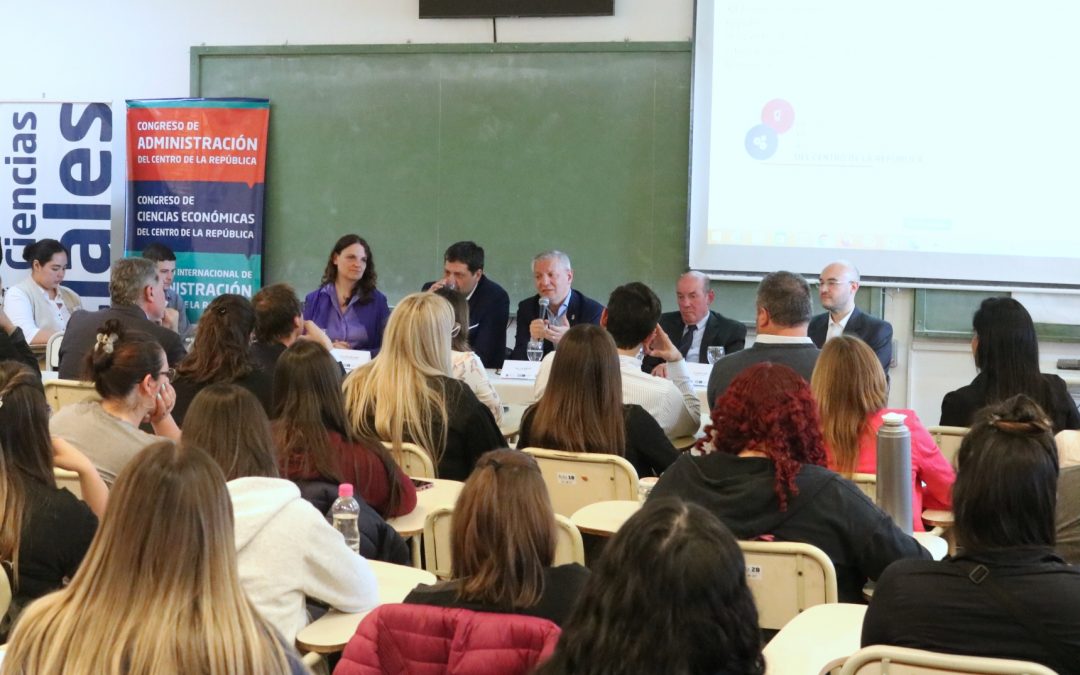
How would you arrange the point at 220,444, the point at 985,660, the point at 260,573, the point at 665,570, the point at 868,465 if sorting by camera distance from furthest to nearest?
the point at 868,465 → the point at 220,444 → the point at 260,573 → the point at 985,660 → the point at 665,570

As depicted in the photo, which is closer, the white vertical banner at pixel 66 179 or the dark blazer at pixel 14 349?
the dark blazer at pixel 14 349

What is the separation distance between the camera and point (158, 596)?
1.67 metres

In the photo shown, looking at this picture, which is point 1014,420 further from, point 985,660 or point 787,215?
point 787,215

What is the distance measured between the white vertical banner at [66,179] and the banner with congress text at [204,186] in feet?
0.67

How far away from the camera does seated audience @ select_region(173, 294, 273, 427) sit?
4402 millimetres

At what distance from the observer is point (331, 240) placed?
798cm

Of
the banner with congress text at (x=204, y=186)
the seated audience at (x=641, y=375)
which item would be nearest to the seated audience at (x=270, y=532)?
the seated audience at (x=641, y=375)

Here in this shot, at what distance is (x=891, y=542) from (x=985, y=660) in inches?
32.9

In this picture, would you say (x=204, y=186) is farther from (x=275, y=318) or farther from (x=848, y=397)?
(x=848, y=397)

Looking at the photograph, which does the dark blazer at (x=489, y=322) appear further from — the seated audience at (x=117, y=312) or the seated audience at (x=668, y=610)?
the seated audience at (x=668, y=610)

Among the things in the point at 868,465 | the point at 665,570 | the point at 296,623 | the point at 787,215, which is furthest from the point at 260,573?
the point at 787,215

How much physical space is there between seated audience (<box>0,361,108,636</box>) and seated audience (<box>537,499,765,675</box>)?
1.53 meters

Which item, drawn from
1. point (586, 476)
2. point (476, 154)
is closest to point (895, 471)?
point (586, 476)

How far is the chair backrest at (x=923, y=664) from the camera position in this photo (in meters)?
1.96
